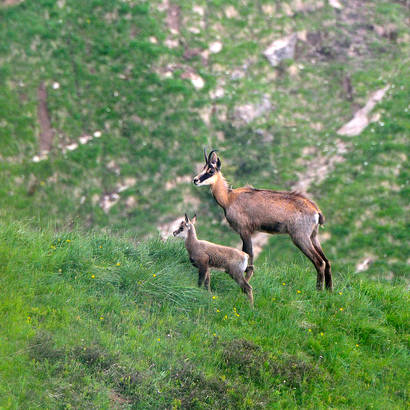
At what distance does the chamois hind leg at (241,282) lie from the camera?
9.30 m

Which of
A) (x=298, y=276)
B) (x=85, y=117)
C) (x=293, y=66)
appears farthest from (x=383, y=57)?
(x=298, y=276)

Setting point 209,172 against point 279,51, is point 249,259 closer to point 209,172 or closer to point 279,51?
point 209,172

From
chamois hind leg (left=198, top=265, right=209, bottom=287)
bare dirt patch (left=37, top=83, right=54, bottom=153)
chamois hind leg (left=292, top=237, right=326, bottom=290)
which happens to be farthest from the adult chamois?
bare dirt patch (left=37, top=83, right=54, bottom=153)

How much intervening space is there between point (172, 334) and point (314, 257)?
11.1 feet

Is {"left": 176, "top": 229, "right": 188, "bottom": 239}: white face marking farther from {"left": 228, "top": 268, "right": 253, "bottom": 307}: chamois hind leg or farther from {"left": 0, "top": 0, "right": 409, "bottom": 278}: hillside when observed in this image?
{"left": 0, "top": 0, "right": 409, "bottom": 278}: hillside

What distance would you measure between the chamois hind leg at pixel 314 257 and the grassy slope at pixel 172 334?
0.21 metres

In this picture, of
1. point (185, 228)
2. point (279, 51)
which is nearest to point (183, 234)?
point (185, 228)

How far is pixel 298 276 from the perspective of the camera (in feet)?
34.9

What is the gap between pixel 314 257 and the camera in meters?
10.4

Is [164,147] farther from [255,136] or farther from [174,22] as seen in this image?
[174,22]

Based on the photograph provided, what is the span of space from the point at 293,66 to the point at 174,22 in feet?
21.3

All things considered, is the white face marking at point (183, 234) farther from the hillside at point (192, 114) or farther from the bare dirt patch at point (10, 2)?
the bare dirt patch at point (10, 2)

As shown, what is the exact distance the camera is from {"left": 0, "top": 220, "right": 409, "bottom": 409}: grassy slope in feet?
23.5

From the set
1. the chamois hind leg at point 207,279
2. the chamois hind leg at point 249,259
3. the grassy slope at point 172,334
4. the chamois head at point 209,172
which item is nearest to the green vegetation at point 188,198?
the grassy slope at point 172,334
